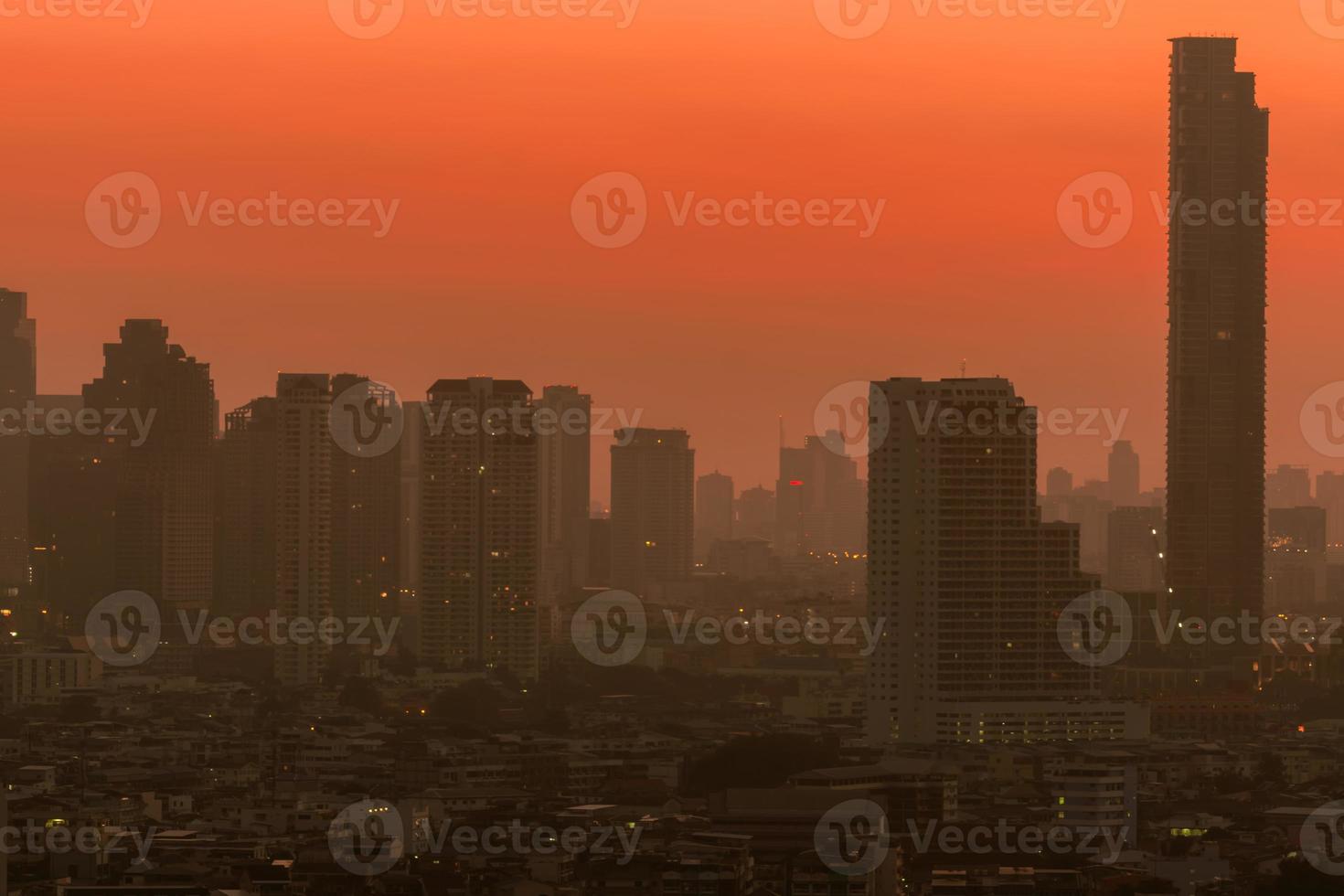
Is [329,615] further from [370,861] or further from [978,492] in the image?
[370,861]

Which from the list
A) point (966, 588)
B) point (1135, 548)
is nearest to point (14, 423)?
point (1135, 548)

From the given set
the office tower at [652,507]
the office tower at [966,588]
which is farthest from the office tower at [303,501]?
the office tower at [652,507]

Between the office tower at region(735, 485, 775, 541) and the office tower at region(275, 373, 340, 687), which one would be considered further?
the office tower at region(735, 485, 775, 541)

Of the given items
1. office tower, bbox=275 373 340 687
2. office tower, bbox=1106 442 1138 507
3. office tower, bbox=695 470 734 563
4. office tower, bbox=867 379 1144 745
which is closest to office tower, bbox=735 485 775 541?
office tower, bbox=695 470 734 563

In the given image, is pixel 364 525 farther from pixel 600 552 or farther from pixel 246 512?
pixel 600 552

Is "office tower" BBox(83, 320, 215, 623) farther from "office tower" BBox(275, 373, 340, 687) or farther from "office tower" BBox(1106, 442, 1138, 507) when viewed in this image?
"office tower" BBox(1106, 442, 1138, 507)

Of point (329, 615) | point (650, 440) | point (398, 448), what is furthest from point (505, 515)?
point (650, 440)

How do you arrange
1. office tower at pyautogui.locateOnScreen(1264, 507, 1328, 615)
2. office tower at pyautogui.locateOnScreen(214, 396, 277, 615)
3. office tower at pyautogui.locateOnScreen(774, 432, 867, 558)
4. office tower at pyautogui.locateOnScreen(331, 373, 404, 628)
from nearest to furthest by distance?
office tower at pyautogui.locateOnScreen(214, 396, 277, 615)
office tower at pyautogui.locateOnScreen(331, 373, 404, 628)
office tower at pyautogui.locateOnScreen(1264, 507, 1328, 615)
office tower at pyautogui.locateOnScreen(774, 432, 867, 558)
